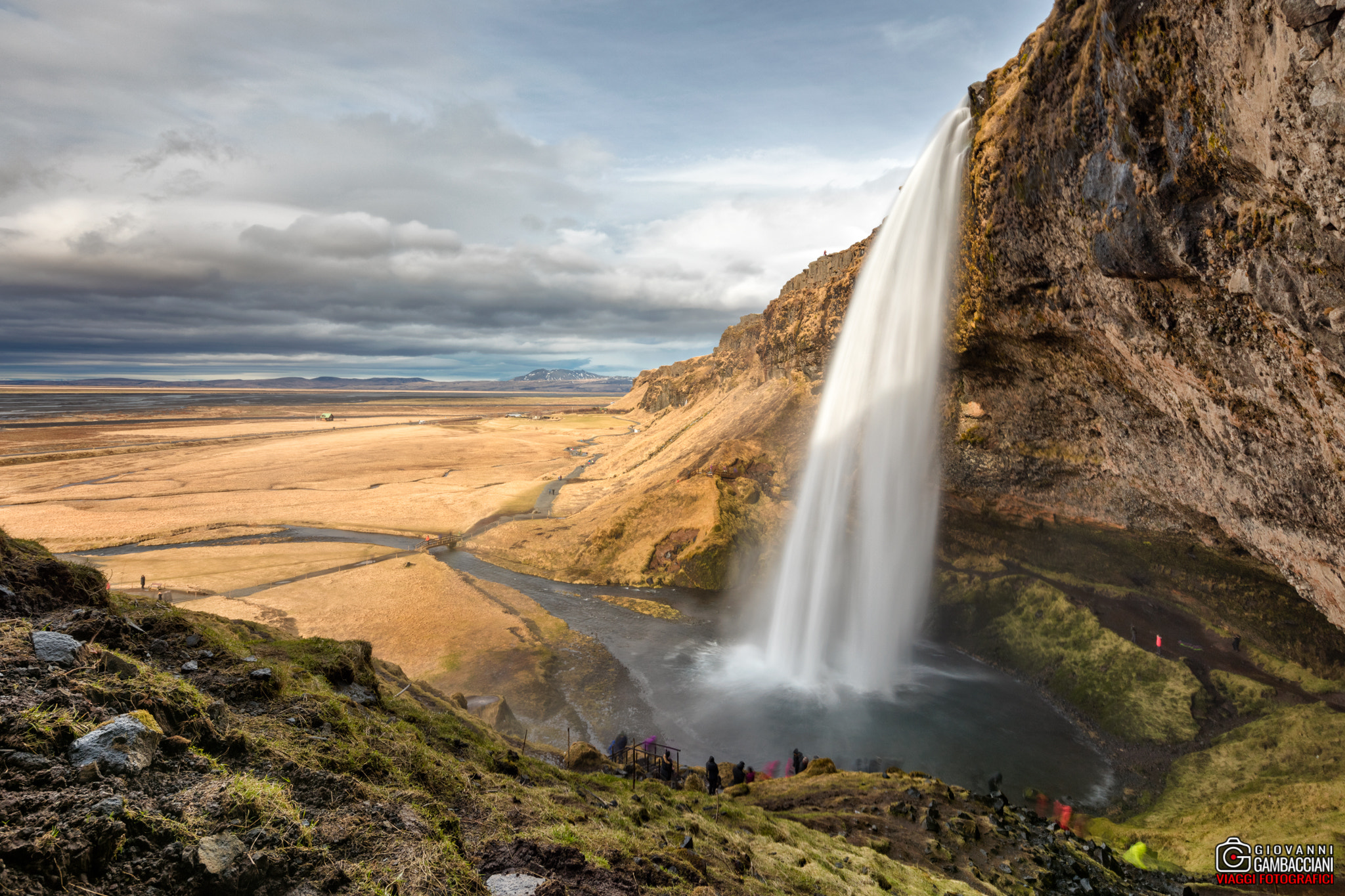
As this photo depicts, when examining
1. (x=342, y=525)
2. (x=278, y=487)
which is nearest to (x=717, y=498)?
(x=342, y=525)

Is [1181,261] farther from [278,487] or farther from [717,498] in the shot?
[278,487]

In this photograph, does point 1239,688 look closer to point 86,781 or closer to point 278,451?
point 86,781

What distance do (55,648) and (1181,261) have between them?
55.2 feet

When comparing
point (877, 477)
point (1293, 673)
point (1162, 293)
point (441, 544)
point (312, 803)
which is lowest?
point (441, 544)

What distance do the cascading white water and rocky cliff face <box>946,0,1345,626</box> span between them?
237 centimetres

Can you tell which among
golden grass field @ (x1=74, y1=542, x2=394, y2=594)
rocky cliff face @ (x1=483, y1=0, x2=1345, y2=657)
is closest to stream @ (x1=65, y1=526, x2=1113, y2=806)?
rocky cliff face @ (x1=483, y1=0, x2=1345, y2=657)

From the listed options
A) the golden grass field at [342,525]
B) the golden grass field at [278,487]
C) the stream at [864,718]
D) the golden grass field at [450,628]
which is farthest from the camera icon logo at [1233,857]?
the golden grass field at [278,487]

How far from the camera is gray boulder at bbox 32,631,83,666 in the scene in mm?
4738

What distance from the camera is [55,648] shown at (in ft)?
15.9

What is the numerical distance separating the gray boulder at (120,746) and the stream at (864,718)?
47.5ft

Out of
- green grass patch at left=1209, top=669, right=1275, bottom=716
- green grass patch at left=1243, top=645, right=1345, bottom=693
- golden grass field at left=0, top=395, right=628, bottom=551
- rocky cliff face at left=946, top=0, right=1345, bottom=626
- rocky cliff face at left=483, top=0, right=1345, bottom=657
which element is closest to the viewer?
rocky cliff face at left=946, top=0, right=1345, bottom=626

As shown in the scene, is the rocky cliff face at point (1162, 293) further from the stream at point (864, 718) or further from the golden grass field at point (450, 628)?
the golden grass field at point (450, 628)

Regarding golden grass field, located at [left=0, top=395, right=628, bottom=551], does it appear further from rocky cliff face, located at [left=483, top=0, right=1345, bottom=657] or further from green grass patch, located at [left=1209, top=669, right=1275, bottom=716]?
green grass patch, located at [left=1209, top=669, right=1275, bottom=716]

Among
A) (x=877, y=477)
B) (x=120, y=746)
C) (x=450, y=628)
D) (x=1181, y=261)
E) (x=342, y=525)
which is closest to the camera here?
(x=120, y=746)
